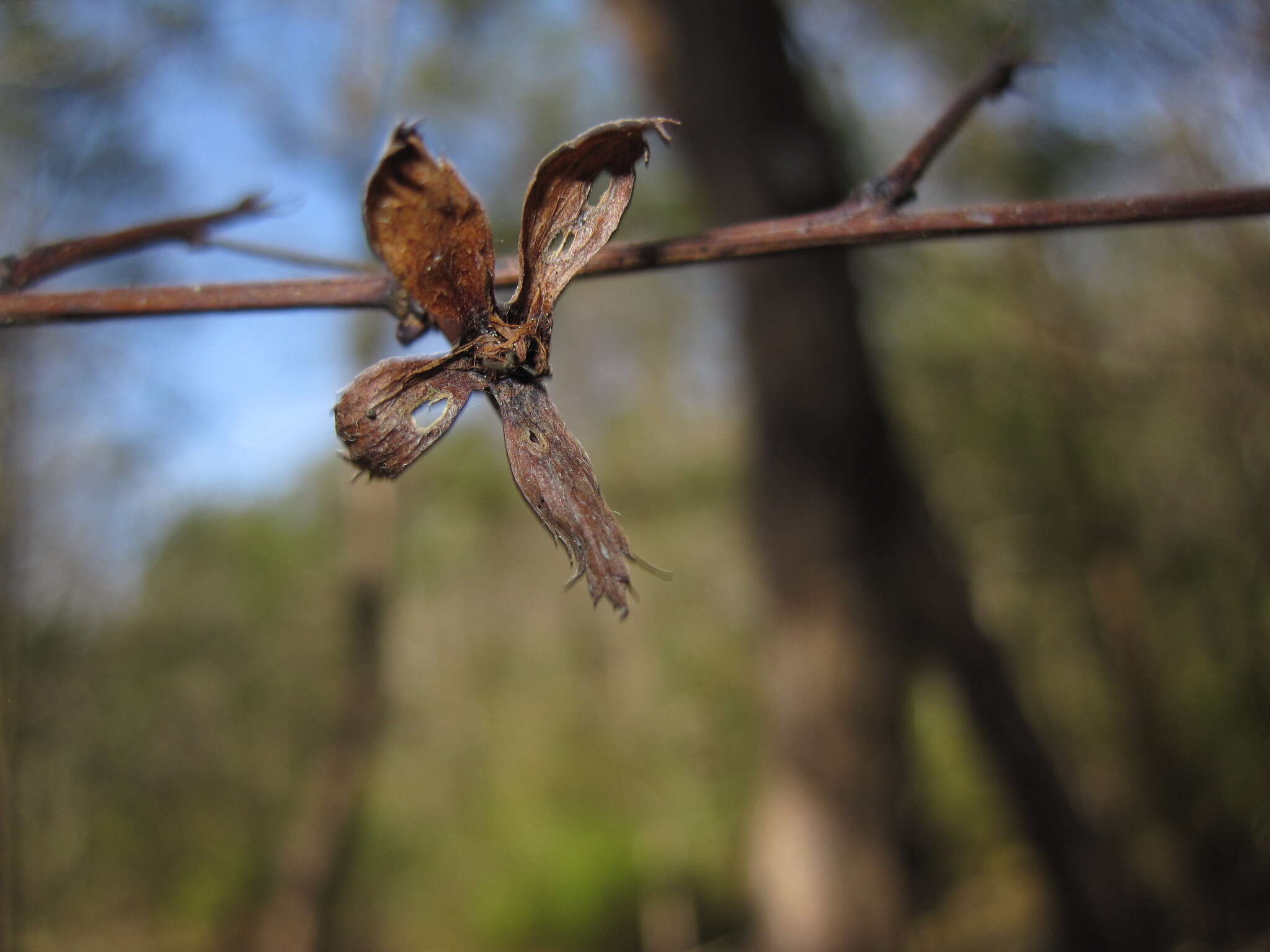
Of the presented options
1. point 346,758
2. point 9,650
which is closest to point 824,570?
point 9,650

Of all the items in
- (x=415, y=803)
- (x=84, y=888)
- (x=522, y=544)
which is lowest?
(x=84, y=888)

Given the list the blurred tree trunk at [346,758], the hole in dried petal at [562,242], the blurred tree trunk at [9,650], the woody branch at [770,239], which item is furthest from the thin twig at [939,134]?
the blurred tree trunk at [346,758]

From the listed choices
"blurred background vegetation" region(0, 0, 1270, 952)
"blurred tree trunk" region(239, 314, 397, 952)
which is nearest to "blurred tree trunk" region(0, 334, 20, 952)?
"blurred background vegetation" region(0, 0, 1270, 952)

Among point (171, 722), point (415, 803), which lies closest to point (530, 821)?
point (415, 803)

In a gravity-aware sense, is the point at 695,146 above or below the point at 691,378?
below

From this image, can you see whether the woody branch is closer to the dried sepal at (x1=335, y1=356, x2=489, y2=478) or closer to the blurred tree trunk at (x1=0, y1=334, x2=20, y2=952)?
the dried sepal at (x1=335, y1=356, x2=489, y2=478)

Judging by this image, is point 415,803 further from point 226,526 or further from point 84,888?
→ point 84,888

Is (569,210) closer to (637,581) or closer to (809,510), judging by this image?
(809,510)
